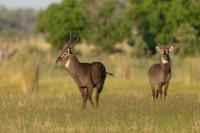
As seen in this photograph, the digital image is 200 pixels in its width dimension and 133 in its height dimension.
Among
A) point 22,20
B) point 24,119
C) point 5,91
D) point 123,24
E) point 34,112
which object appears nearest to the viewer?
point 24,119

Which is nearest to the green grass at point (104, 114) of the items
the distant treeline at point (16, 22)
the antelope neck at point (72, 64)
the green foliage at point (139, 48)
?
the antelope neck at point (72, 64)

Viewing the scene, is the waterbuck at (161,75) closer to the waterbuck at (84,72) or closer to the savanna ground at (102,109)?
the savanna ground at (102,109)

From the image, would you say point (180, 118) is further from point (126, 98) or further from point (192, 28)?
point (192, 28)

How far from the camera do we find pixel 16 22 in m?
101

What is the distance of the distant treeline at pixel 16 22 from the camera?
247 ft

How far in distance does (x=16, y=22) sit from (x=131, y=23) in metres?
59.3

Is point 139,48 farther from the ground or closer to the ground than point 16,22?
closer to the ground

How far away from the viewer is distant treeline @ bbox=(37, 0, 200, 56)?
3753 centimetres

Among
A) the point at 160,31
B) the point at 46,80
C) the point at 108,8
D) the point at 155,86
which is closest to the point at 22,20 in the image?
the point at 108,8

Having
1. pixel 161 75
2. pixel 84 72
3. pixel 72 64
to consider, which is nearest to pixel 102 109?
pixel 84 72

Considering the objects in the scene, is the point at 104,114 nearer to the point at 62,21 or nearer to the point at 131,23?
the point at 62,21

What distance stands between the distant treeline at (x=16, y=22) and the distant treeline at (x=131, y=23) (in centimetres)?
1914

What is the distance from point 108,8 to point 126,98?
2759 centimetres

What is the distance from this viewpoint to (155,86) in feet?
61.2
